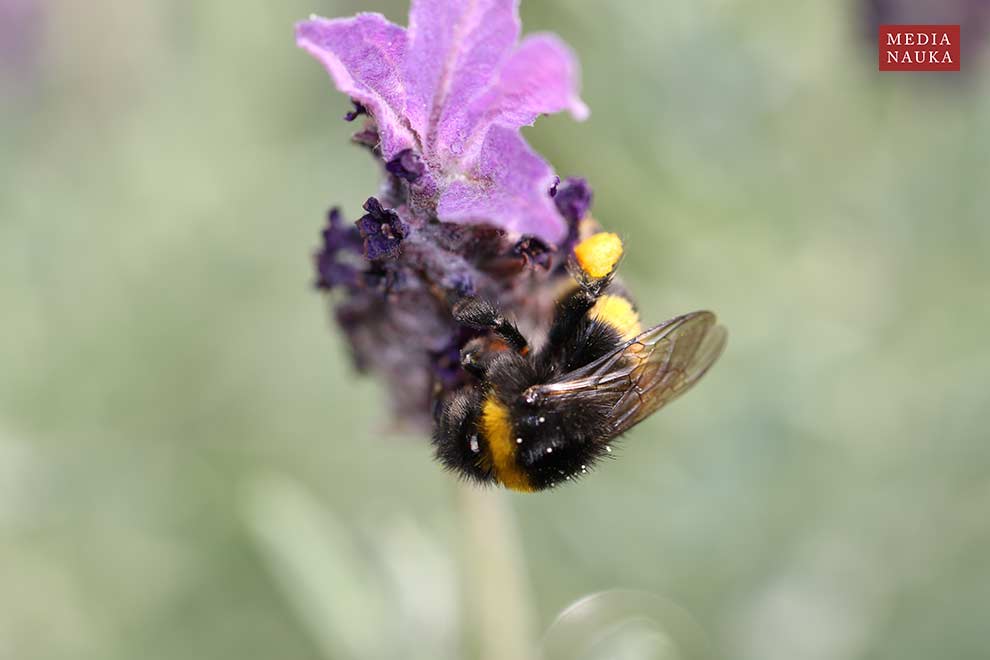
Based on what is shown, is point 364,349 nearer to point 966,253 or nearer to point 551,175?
point 551,175

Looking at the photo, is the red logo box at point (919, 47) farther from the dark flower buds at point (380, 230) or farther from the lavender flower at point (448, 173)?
the dark flower buds at point (380, 230)

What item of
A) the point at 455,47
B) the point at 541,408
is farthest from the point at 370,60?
the point at 541,408

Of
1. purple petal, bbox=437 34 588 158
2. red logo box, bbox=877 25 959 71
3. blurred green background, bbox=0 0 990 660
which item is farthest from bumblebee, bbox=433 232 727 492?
red logo box, bbox=877 25 959 71

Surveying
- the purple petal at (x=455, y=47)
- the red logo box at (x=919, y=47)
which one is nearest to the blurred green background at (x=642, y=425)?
the red logo box at (x=919, y=47)

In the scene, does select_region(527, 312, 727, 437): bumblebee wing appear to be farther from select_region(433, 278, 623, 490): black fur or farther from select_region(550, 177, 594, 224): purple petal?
select_region(550, 177, 594, 224): purple petal

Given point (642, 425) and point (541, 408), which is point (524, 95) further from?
point (642, 425)

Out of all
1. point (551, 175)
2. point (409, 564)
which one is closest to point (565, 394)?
point (551, 175)
